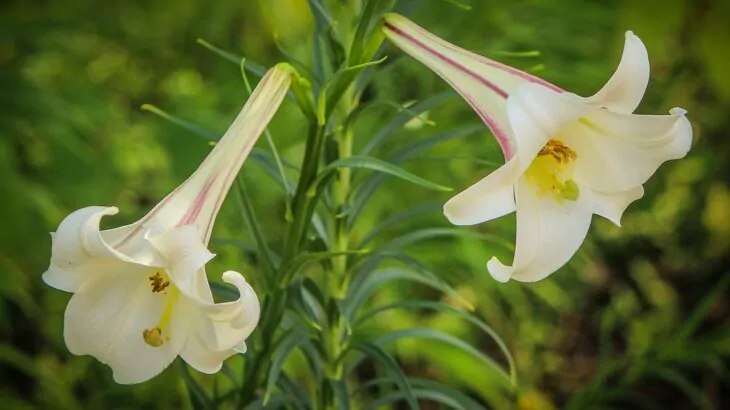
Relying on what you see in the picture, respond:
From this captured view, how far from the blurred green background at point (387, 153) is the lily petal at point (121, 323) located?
374 mm

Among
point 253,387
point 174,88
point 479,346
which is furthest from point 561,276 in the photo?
point 253,387

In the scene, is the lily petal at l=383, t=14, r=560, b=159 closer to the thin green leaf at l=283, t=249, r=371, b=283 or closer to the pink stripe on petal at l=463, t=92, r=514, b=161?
the pink stripe on petal at l=463, t=92, r=514, b=161

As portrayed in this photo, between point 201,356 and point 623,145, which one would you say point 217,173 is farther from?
point 623,145

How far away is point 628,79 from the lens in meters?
0.47

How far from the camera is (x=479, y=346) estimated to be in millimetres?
1616

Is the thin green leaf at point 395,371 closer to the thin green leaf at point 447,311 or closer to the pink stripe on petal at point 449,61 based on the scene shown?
the thin green leaf at point 447,311

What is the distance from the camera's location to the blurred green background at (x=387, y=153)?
107 centimetres

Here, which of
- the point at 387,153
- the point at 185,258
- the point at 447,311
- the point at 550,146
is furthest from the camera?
the point at 387,153

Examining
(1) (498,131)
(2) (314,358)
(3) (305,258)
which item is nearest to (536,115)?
(1) (498,131)

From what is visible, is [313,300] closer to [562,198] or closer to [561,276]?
[562,198]

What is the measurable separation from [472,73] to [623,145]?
0.33 ft

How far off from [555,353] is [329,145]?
45.9 inches

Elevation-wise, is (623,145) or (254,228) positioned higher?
(623,145)

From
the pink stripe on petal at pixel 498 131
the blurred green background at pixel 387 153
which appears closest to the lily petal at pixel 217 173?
the pink stripe on petal at pixel 498 131
